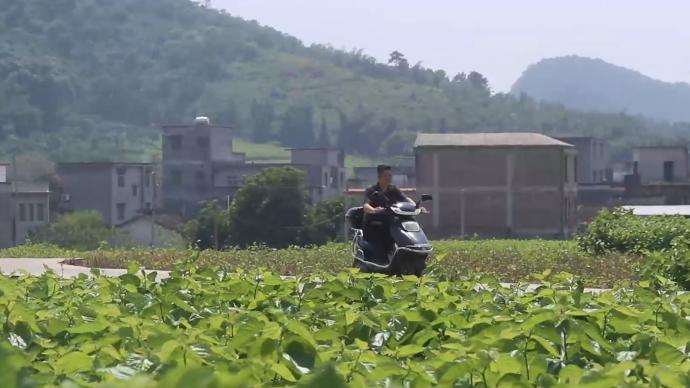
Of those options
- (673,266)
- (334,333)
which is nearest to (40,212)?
(673,266)

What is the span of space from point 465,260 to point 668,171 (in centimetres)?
5423

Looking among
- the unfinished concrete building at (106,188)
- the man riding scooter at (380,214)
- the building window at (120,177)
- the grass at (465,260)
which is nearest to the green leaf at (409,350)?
the man riding scooter at (380,214)

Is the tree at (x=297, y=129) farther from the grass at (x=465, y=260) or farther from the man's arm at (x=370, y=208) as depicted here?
the man's arm at (x=370, y=208)

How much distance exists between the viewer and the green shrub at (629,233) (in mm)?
20250

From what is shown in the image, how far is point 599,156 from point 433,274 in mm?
90220

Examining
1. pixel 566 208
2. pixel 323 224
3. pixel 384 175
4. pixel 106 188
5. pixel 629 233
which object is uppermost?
pixel 384 175

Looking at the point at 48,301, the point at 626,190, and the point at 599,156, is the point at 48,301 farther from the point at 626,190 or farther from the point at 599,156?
the point at 599,156

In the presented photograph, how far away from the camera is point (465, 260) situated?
20312mm

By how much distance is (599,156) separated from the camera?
312ft

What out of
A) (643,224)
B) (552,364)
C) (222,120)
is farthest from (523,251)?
(222,120)

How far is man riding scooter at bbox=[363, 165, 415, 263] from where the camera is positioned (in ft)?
47.4

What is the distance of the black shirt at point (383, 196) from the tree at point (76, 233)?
98.6 ft

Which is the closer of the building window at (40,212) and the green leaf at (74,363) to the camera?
the green leaf at (74,363)

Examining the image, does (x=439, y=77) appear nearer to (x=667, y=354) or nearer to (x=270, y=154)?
(x=270, y=154)
